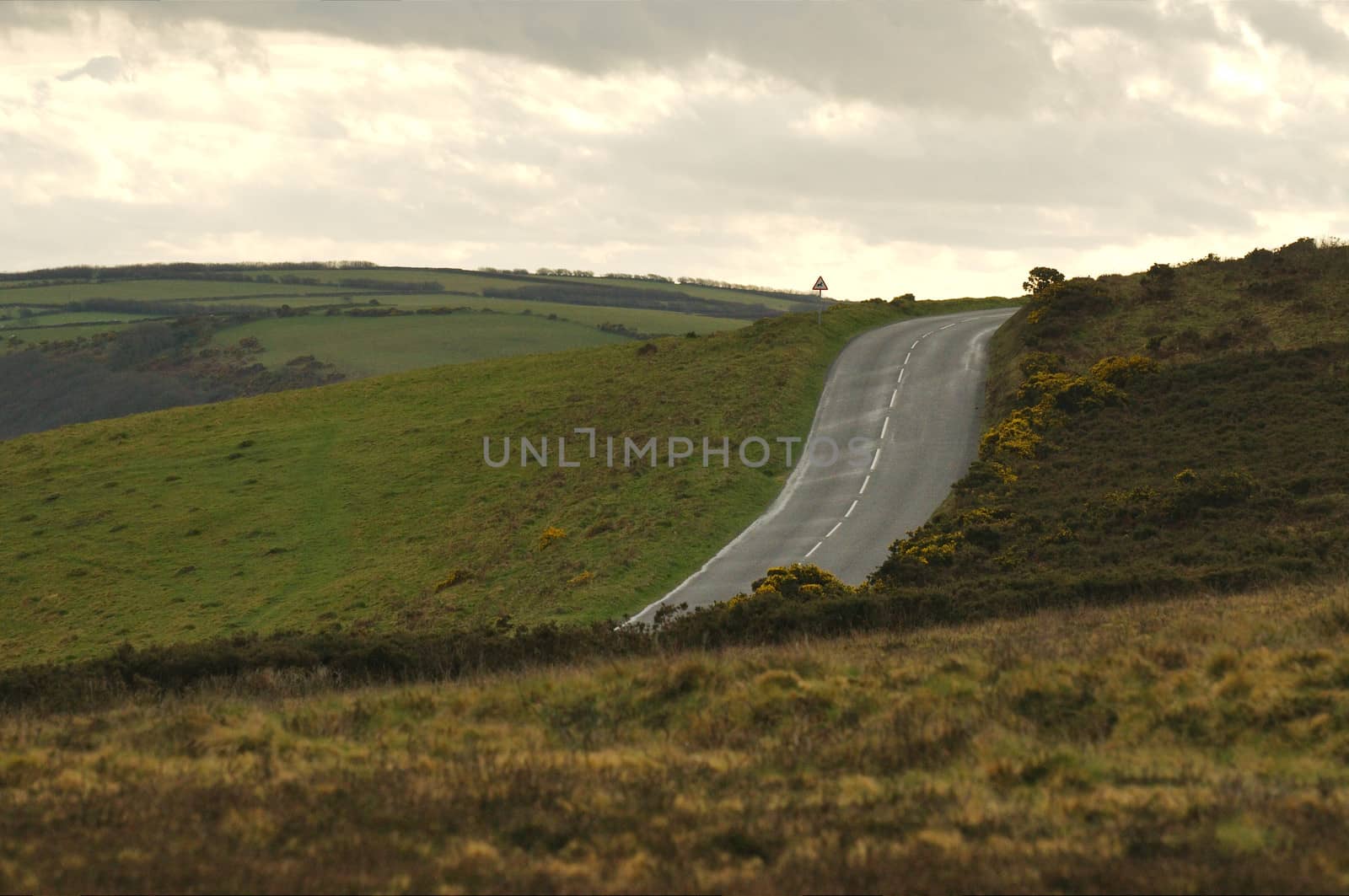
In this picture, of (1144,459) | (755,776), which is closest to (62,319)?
(1144,459)

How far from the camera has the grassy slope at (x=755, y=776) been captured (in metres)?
11.0

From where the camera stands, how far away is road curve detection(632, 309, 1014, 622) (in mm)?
35562

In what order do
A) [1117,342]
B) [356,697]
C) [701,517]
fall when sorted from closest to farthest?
[356,697] < [701,517] < [1117,342]

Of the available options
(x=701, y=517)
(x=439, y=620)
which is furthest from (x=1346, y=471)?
(x=439, y=620)

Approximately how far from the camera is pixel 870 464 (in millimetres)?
44750

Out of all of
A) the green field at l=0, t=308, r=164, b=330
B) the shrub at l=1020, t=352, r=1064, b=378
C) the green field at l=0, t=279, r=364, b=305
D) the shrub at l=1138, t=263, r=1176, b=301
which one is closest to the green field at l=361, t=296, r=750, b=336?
the green field at l=0, t=279, r=364, b=305

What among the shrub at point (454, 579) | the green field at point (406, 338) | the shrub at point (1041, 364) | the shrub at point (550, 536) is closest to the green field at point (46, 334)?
the green field at point (406, 338)

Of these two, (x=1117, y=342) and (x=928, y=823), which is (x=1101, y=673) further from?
(x=1117, y=342)

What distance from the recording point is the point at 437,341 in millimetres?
132375

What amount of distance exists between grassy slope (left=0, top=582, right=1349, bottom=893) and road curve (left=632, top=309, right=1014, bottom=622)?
14.8 metres

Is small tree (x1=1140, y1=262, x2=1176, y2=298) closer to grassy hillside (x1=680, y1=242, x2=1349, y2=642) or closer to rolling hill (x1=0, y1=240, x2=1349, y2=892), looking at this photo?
grassy hillside (x1=680, y1=242, x2=1349, y2=642)

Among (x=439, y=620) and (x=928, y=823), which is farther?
(x=439, y=620)

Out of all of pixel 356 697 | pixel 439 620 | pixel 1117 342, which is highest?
pixel 1117 342

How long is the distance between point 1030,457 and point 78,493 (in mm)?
39509
